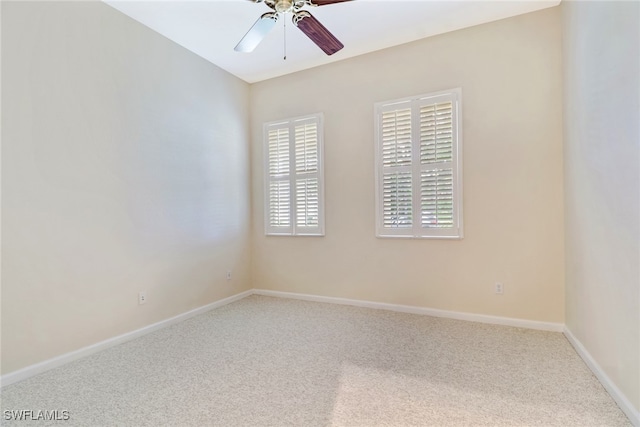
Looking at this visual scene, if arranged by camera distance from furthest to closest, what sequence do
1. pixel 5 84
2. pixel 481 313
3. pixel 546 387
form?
pixel 481 313 → pixel 5 84 → pixel 546 387

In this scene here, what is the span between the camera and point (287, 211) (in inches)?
167

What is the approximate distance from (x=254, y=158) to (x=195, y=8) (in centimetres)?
196

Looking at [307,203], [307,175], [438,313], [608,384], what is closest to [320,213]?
[307,203]

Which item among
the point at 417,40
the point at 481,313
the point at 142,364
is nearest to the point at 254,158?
the point at 417,40

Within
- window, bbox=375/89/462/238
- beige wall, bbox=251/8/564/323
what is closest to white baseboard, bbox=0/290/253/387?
beige wall, bbox=251/8/564/323

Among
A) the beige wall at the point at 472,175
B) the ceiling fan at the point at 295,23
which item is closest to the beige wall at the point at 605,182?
the beige wall at the point at 472,175

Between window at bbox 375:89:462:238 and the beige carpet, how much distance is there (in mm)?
1072

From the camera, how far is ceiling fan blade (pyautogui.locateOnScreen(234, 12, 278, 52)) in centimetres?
227

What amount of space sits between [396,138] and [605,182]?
1.91m

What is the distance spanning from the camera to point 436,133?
3.32 m

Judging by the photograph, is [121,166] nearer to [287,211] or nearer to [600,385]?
[287,211]

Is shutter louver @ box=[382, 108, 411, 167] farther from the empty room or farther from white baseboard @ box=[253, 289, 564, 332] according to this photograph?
white baseboard @ box=[253, 289, 564, 332]

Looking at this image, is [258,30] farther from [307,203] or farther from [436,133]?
[307,203]

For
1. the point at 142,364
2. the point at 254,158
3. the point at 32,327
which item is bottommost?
the point at 142,364
